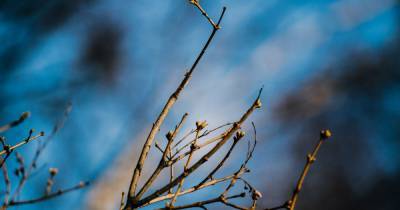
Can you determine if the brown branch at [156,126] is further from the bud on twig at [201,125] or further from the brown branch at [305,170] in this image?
the brown branch at [305,170]

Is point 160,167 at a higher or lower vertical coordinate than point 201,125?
lower

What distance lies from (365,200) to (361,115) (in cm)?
177

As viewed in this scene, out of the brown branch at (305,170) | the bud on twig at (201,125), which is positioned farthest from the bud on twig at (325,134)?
the bud on twig at (201,125)

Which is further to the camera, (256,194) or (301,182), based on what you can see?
(256,194)

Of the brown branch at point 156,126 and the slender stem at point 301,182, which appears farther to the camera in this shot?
the brown branch at point 156,126

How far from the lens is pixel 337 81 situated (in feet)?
18.5

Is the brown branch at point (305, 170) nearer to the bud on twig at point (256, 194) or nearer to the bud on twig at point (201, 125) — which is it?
the bud on twig at point (256, 194)

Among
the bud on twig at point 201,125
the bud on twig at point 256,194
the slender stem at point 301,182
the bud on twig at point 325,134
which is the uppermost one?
the bud on twig at point 201,125

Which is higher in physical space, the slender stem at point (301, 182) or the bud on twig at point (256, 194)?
the bud on twig at point (256, 194)

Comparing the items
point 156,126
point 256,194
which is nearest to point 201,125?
point 156,126

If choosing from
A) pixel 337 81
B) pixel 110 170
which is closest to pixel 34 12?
pixel 110 170

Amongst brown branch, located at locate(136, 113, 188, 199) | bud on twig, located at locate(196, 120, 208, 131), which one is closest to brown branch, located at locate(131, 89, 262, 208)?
brown branch, located at locate(136, 113, 188, 199)

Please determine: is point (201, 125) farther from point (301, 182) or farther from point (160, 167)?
point (301, 182)

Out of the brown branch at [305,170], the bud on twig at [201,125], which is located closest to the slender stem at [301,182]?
the brown branch at [305,170]
